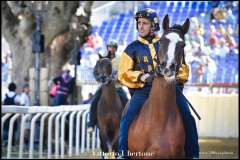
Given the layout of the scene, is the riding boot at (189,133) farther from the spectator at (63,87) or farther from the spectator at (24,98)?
the spectator at (63,87)

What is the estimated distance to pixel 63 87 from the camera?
16078 millimetres

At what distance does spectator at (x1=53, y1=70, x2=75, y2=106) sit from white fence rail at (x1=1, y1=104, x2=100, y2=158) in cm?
126

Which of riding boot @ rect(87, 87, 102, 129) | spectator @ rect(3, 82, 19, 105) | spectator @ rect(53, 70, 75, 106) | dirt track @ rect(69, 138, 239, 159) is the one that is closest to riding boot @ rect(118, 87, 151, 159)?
riding boot @ rect(87, 87, 102, 129)

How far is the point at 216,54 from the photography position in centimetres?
2567

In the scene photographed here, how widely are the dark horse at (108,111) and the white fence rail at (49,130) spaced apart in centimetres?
195

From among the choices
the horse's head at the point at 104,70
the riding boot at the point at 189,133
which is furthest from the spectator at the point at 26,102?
the riding boot at the point at 189,133

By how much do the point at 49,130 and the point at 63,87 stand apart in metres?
3.29

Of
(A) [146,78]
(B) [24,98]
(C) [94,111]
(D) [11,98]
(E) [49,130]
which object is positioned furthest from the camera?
(B) [24,98]

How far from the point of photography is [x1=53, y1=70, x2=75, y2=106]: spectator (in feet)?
52.7

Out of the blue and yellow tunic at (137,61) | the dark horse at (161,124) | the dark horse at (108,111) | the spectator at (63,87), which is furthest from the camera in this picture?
the spectator at (63,87)

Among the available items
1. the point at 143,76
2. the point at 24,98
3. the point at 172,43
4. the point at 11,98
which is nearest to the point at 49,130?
the point at 11,98

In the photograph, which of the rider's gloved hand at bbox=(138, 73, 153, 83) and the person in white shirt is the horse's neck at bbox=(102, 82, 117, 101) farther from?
the person in white shirt

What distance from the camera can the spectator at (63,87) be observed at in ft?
52.7

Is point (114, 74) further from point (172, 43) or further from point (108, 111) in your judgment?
point (172, 43)
